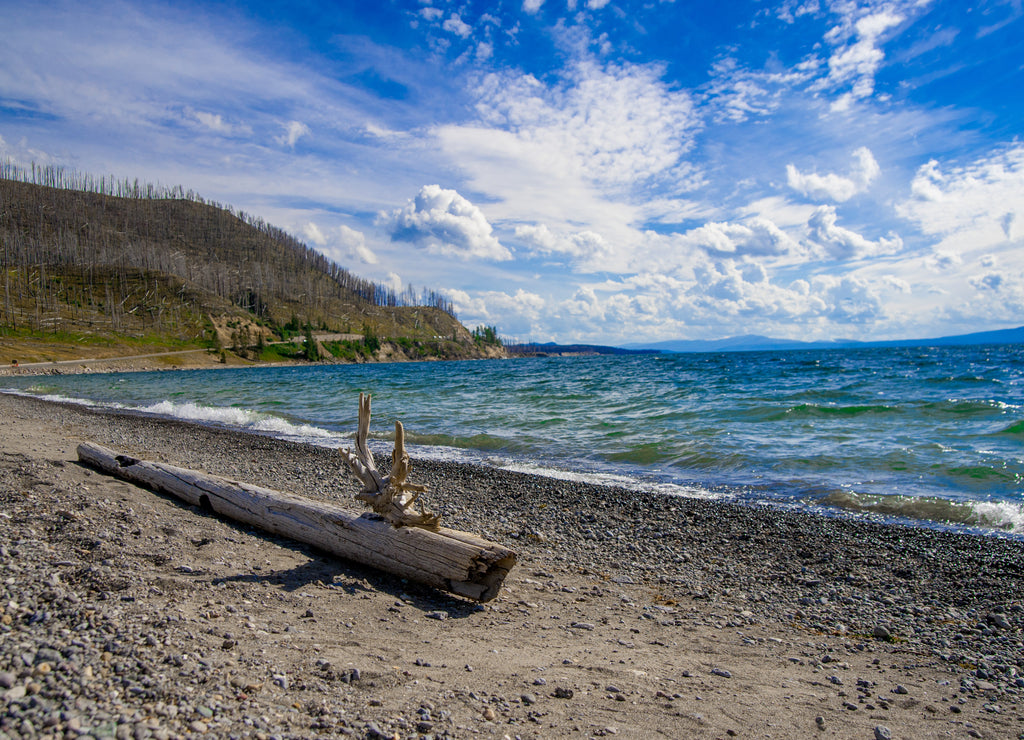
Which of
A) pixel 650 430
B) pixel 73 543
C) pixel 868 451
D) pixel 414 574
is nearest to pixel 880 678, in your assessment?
pixel 414 574

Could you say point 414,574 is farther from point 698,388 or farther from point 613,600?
point 698,388

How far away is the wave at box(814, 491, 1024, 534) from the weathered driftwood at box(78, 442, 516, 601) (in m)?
9.59

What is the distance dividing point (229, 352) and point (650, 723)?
140 m

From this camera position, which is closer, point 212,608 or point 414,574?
point 212,608

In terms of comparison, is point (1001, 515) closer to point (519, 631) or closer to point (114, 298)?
point (519, 631)

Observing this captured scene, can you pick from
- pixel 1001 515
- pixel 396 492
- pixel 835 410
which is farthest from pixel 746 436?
pixel 396 492

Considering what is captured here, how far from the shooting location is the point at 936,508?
11906mm

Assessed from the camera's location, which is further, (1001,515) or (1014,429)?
(1014,429)

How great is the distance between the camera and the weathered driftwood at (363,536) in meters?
6.83

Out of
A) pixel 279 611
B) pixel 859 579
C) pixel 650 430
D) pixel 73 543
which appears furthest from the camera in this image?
pixel 650 430

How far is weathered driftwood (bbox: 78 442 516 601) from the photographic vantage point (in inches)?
269

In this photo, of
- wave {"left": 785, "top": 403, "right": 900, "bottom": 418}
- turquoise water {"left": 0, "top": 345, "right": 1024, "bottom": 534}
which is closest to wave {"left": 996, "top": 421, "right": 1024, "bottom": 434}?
turquoise water {"left": 0, "top": 345, "right": 1024, "bottom": 534}

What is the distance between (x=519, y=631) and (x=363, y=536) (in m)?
2.64

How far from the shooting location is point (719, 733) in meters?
4.36
